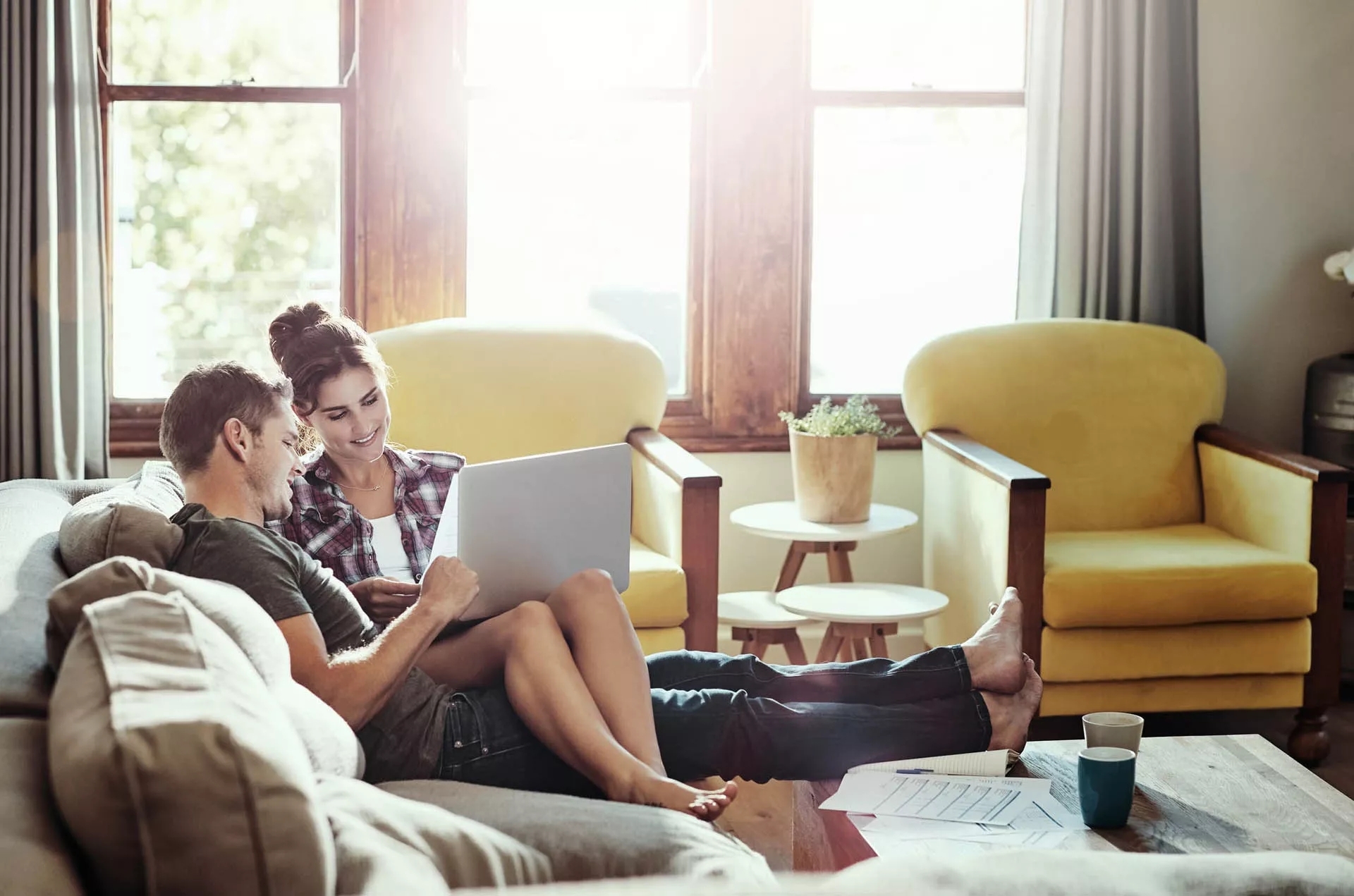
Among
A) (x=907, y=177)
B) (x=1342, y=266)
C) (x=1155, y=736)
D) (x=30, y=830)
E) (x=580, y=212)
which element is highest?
(x=907, y=177)

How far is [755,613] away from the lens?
3.18 m

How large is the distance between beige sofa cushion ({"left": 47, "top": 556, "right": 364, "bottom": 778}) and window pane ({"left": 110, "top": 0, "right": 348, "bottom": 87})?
101 inches

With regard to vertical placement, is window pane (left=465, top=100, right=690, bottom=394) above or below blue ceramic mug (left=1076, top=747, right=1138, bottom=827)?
above

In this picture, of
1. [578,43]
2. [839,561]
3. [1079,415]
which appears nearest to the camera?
[839,561]

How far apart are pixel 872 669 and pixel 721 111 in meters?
2.08

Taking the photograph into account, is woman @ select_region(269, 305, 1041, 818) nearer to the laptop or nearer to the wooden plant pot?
the laptop

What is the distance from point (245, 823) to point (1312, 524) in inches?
107

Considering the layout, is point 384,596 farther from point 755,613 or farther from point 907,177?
point 907,177

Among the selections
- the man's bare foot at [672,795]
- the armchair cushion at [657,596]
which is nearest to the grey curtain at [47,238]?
the armchair cushion at [657,596]

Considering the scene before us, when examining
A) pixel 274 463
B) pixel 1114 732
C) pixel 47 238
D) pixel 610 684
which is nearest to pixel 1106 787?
pixel 1114 732

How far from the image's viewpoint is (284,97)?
11.9ft

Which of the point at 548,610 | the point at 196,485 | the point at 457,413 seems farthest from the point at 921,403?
the point at 196,485

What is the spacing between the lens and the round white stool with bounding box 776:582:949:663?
2875 millimetres

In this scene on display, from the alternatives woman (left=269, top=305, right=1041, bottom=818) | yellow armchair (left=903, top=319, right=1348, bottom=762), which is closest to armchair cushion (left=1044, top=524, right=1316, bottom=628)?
yellow armchair (left=903, top=319, right=1348, bottom=762)
